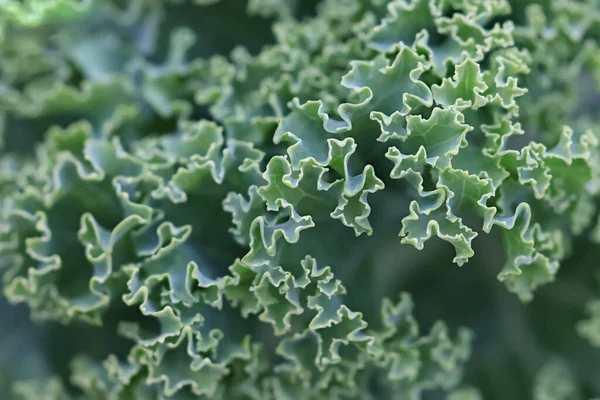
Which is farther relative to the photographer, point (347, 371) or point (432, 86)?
point (347, 371)

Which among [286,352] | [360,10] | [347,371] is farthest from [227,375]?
[360,10]

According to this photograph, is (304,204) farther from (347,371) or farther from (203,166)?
(347,371)

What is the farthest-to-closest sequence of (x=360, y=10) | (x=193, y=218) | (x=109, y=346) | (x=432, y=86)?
1. (x=109, y=346)
2. (x=360, y=10)
3. (x=193, y=218)
4. (x=432, y=86)

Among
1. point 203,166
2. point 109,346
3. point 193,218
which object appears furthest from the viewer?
point 109,346

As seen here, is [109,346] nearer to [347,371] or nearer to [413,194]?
[347,371]

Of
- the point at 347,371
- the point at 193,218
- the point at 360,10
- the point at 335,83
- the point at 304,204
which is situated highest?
the point at 360,10

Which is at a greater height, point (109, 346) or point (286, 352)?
point (109, 346)
